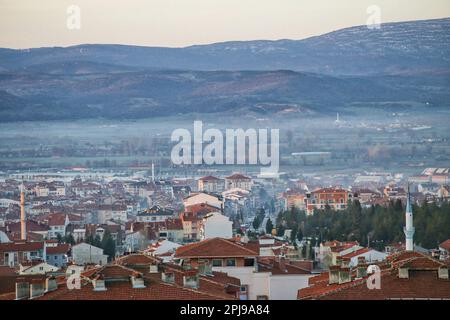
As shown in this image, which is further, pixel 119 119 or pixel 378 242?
pixel 119 119

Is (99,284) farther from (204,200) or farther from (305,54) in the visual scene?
(305,54)

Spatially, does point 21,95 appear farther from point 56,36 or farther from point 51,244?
point 51,244

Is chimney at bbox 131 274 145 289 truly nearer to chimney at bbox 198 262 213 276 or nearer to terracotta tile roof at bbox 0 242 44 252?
chimney at bbox 198 262 213 276

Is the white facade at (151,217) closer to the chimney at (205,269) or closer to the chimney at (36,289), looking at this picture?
the chimney at (205,269)

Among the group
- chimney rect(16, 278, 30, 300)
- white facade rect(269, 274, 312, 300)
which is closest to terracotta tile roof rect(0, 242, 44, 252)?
white facade rect(269, 274, 312, 300)

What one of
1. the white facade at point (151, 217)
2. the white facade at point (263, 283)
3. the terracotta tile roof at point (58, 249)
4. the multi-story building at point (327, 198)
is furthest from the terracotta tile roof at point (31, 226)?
the white facade at point (263, 283)
